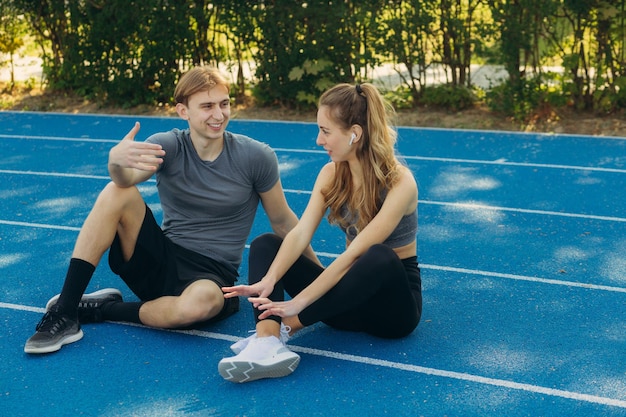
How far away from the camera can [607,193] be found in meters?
6.98

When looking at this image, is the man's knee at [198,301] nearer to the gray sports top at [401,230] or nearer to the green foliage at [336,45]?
the gray sports top at [401,230]

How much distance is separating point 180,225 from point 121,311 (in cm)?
54

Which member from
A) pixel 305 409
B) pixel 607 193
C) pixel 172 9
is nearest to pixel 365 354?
pixel 305 409

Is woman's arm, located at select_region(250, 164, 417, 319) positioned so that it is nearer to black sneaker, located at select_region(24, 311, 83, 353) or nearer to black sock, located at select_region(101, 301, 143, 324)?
black sock, located at select_region(101, 301, 143, 324)

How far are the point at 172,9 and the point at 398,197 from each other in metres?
8.23

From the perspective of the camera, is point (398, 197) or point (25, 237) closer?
point (398, 197)

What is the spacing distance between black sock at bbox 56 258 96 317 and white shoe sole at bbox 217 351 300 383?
89 centimetres

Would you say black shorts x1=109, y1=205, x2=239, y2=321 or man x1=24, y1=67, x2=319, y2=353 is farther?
black shorts x1=109, y1=205, x2=239, y2=321

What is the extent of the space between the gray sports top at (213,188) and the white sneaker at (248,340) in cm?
63

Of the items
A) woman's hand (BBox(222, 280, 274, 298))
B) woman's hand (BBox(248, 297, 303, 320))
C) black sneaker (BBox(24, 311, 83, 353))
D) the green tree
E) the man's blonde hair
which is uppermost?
the green tree

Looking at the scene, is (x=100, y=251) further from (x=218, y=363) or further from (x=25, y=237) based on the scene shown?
(x=25, y=237)

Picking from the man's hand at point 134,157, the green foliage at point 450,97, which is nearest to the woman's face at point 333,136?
the man's hand at point 134,157

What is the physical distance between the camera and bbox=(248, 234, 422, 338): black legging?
382cm

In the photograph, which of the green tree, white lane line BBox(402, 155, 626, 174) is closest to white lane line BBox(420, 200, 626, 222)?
white lane line BBox(402, 155, 626, 174)
